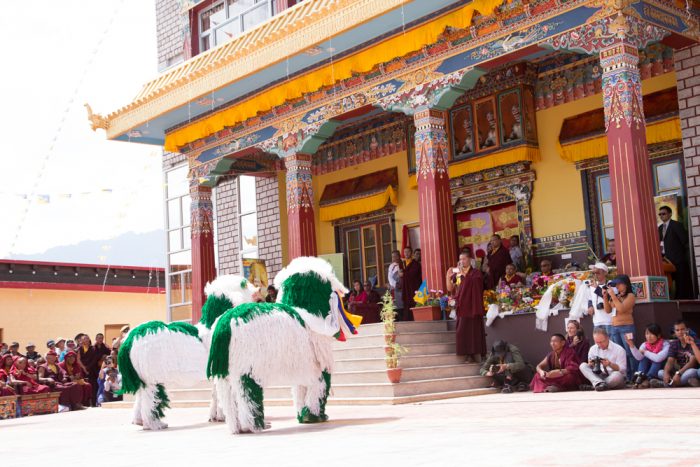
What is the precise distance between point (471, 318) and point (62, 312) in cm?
1682

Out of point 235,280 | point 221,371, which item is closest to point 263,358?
point 221,371

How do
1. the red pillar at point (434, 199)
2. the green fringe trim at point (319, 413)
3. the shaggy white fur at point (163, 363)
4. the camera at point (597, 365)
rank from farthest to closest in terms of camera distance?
the red pillar at point (434, 199) < the camera at point (597, 365) < the shaggy white fur at point (163, 363) < the green fringe trim at point (319, 413)

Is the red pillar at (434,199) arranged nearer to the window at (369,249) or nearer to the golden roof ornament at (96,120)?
the window at (369,249)

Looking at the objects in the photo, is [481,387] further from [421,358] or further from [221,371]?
[221,371]

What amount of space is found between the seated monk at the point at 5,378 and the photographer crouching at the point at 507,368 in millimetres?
8170

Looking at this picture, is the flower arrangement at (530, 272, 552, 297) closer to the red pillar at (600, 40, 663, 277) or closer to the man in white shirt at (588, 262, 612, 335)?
the man in white shirt at (588, 262, 612, 335)

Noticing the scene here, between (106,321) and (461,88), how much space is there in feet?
55.3

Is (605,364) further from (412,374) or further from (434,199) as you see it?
(434,199)

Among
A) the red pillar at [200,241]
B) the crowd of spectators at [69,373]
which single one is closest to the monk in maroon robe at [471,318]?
the crowd of spectators at [69,373]

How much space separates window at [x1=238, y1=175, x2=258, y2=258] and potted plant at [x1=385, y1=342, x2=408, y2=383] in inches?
373

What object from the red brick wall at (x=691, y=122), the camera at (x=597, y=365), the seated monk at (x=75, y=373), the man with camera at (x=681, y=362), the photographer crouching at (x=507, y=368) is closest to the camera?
the man with camera at (x=681, y=362)

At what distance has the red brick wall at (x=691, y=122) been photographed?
12.6 meters

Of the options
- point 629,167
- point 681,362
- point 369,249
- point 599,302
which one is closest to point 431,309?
point 599,302

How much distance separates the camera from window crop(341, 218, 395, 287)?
1802cm
